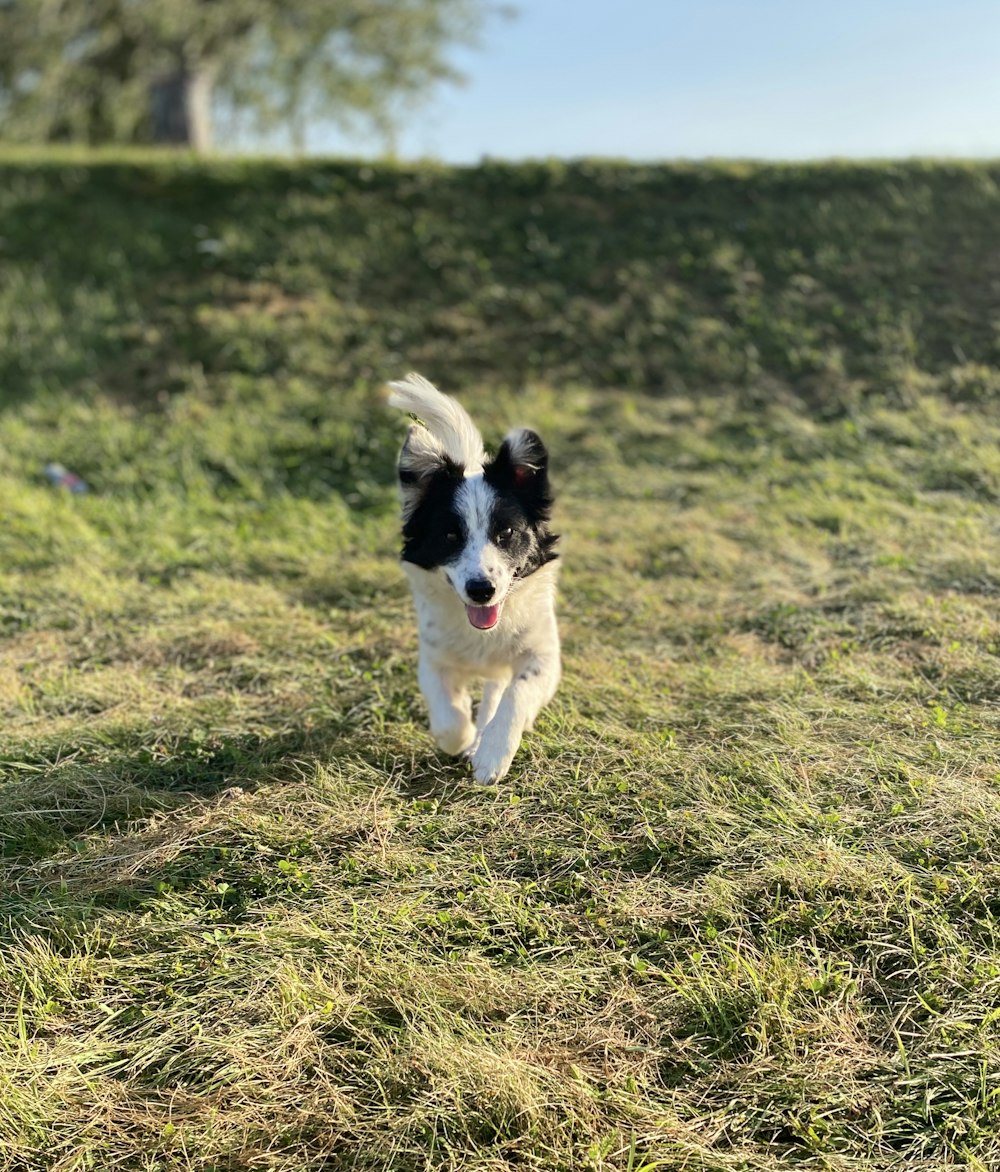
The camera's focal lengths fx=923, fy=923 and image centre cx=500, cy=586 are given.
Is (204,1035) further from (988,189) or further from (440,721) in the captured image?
(988,189)

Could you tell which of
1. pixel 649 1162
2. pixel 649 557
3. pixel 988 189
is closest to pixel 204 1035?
pixel 649 1162

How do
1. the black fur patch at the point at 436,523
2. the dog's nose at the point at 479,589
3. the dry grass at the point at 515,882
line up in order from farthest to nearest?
1. the black fur patch at the point at 436,523
2. the dog's nose at the point at 479,589
3. the dry grass at the point at 515,882

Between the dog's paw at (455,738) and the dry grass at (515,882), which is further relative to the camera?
the dog's paw at (455,738)

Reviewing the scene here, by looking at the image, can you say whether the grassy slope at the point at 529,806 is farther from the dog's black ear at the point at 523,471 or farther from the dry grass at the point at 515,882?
the dog's black ear at the point at 523,471

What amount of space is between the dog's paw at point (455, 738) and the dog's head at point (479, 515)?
17.9 inches

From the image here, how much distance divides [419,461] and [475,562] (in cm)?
58


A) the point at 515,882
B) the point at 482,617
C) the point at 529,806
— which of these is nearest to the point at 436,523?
the point at 482,617

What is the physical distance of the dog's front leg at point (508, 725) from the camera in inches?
143

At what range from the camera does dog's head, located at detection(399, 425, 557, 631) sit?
3.65 metres

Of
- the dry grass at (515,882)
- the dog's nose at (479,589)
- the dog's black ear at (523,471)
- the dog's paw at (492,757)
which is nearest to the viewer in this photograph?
the dry grass at (515,882)

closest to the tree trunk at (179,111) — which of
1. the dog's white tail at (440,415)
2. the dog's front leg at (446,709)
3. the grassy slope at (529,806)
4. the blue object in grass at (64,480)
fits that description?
the grassy slope at (529,806)

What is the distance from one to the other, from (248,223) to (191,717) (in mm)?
9630

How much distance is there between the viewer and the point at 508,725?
3.67m

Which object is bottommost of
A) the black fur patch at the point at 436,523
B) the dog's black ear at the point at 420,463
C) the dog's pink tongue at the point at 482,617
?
the dog's pink tongue at the point at 482,617
